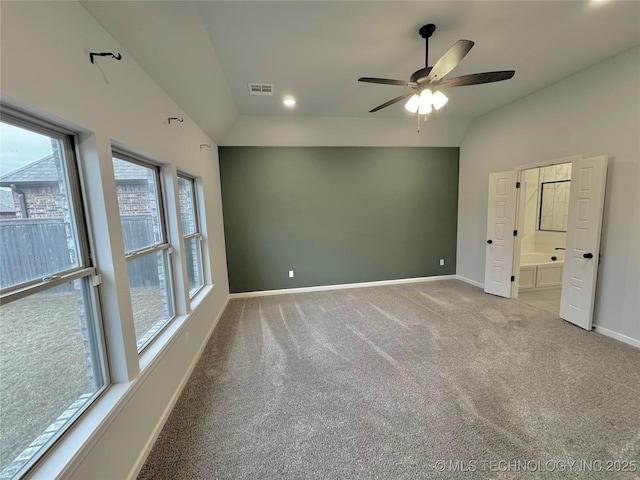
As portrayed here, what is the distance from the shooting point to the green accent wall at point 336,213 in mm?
4414

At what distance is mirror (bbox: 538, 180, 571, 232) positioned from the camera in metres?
A: 5.10

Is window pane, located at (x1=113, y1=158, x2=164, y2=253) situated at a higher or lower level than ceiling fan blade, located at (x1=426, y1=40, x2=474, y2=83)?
lower

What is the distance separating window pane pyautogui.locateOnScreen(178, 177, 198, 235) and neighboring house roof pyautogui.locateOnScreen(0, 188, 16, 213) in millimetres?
2014

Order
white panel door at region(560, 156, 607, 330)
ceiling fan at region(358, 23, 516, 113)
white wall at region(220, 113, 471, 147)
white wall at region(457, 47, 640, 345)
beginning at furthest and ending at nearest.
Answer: white wall at region(220, 113, 471, 147)
white panel door at region(560, 156, 607, 330)
white wall at region(457, 47, 640, 345)
ceiling fan at region(358, 23, 516, 113)

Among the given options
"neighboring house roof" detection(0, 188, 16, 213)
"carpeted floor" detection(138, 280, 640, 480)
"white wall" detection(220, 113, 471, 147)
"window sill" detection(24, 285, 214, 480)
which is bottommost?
"carpeted floor" detection(138, 280, 640, 480)

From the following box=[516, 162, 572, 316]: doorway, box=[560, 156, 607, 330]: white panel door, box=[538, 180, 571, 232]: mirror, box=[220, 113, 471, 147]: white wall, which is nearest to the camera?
box=[560, 156, 607, 330]: white panel door

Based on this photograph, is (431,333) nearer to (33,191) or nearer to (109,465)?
(109,465)

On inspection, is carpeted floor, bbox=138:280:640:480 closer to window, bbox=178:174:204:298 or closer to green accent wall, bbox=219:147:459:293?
window, bbox=178:174:204:298

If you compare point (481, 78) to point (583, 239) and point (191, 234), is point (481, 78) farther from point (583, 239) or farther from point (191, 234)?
point (191, 234)

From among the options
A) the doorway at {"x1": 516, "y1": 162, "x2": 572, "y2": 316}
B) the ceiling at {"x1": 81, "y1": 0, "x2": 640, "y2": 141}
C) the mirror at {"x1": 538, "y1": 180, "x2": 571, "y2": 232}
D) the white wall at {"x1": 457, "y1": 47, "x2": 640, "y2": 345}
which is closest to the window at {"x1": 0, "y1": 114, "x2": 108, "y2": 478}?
the ceiling at {"x1": 81, "y1": 0, "x2": 640, "y2": 141}

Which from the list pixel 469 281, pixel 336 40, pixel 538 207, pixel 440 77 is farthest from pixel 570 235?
pixel 336 40

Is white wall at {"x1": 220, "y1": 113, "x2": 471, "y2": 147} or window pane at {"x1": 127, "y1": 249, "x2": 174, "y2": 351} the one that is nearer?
window pane at {"x1": 127, "y1": 249, "x2": 174, "y2": 351}

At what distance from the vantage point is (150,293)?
2168mm

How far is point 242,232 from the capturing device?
176 inches
